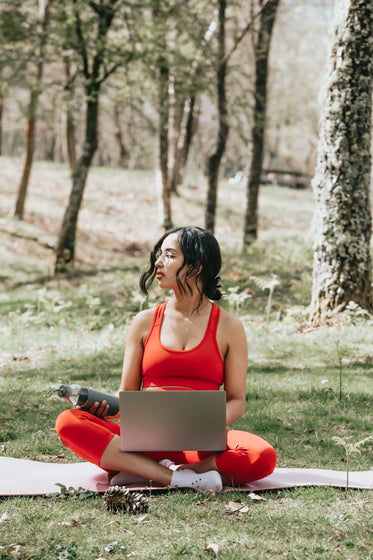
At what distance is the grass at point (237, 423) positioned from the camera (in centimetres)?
296

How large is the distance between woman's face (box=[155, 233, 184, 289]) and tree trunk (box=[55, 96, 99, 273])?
1154cm

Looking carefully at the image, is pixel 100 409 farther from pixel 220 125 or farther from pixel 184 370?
pixel 220 125

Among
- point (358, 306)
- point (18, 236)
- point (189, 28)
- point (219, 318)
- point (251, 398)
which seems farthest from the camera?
point (18, 236)

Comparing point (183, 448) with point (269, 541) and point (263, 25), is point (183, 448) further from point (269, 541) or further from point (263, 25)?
point (263, 25)

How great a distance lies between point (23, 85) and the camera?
1523cm

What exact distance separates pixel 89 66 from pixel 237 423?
1166cm

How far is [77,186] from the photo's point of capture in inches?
588

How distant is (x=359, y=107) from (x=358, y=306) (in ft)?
8.44

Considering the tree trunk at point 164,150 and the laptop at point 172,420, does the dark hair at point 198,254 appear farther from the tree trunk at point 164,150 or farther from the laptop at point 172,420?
the tree trunk at point 164,150

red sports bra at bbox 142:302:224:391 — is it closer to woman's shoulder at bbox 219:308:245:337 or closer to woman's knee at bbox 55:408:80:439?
woman's shoulder at bbox 219:308:245:337

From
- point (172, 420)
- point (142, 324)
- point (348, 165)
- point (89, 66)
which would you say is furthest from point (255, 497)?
point (89, 66)

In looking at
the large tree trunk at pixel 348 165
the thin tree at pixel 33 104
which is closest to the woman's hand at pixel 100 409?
the large tree trunk at pixel 348 165

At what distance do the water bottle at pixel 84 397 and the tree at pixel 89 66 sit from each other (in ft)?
36.6

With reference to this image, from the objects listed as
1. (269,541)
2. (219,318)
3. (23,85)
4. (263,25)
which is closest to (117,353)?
(219,318)
